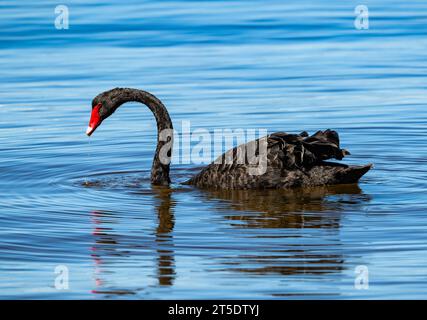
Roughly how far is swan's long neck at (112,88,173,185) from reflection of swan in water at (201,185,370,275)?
58cm

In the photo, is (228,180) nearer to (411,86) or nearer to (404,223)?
(404,223)

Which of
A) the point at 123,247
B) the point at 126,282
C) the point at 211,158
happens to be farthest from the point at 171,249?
the point at 211,158

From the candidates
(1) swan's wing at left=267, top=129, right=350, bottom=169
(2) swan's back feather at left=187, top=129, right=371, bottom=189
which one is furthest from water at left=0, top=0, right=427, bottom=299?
(1) swan's wing at left=267, top=129, right=350, bottom=169

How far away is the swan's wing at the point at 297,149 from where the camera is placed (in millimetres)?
8219

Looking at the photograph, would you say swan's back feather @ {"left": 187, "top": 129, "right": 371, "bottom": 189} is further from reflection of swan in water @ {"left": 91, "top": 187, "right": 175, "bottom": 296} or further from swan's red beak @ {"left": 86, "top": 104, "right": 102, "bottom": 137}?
swan's red beak @ {"left": 86, "top": 104, "right": 102, "bottom": 137}

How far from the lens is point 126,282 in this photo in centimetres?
586

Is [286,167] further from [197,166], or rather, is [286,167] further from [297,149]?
[197,166]

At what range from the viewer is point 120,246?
21.9 feet

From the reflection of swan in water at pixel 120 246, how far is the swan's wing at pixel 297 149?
95cm

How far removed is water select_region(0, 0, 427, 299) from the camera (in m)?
6.02

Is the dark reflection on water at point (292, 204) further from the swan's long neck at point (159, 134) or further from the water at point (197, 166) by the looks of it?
the swan's long neck at point (159, 134)
